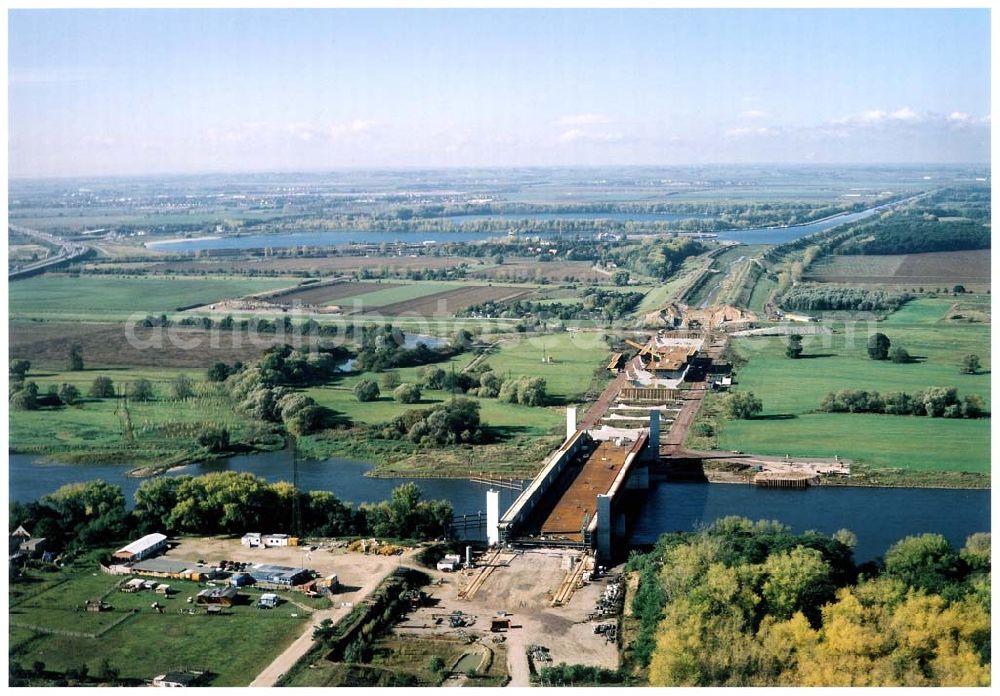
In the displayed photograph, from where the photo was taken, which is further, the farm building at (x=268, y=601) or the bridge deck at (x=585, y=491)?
the bridge deck at (x=585, y=491)

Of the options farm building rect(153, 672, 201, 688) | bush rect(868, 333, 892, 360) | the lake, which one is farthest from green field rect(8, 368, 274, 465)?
bush rect(868, 333, 892, 360)

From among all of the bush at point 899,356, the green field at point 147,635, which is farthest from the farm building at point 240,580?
the bush at point 899,356

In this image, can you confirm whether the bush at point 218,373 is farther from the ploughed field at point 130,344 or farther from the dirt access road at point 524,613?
the dirt access road at point 524,613

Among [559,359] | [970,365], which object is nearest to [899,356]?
[970,365]

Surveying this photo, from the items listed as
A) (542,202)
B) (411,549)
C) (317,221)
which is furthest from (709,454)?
A: (542,202)

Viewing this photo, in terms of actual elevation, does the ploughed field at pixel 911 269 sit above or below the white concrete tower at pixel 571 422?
above

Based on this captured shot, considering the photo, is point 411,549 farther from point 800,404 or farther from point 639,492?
point 800,404
